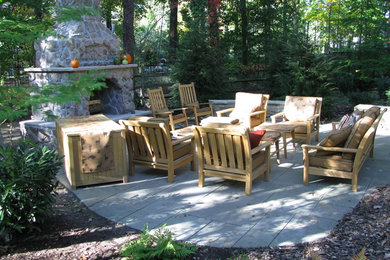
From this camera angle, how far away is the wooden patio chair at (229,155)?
→ 4.32 meters

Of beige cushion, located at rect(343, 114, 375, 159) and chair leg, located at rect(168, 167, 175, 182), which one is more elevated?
beige cushion, located at rect(343, 114, 375, 159)

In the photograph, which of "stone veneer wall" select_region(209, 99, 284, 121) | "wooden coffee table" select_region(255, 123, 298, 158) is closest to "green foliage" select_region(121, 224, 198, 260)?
"wooden coffee table" select_region(255, 123, 298, 158)

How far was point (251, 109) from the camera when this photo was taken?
7.57m

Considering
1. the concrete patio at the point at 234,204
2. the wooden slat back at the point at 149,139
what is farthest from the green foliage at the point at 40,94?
the wooden slat back at the point at 149,139

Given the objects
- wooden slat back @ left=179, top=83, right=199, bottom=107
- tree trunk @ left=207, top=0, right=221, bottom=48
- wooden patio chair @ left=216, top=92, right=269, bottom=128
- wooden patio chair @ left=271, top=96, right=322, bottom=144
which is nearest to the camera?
wooden patio chair @ left=271, top=96, right=322, bottom=144

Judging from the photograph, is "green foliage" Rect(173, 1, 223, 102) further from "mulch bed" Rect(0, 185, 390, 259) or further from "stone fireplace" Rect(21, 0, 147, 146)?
"mulch bed" Rect(0, 185, 390, 259)

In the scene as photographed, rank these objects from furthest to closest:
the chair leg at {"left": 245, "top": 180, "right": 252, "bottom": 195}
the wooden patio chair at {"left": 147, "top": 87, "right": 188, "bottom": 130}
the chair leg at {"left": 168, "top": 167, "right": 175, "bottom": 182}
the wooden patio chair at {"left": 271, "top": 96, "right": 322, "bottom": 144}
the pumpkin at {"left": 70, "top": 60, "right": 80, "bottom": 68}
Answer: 1. the wooden patio chair at {"left": 147, "top": 87, "right": 188, "bottom": 130}
2. the pumpkin at {"left": 70, "top": 60, "right": 80, "bottom": 68}
3. the wooden patio chair at {"left": 271, "top": 96, "right": 322, "bottom": 144}
4. the chair leg at {"left": 168, "top": 167, "right": 175, "bottom": 182}
5. the chair leg at {"left": 245, "top": 180, "right": 252, "bottom": 195}

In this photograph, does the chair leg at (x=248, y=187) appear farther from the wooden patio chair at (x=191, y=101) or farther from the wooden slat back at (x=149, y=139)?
the wooden patio chair at (x=191, y=101)

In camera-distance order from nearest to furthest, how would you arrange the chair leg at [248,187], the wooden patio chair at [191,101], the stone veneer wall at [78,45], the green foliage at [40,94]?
the green foliage at [40,94] → the chair leg at [248,187] → the stone veneer wall at [78,45] → the wooden patio chair at [191,101]

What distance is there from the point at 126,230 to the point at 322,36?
15.5m

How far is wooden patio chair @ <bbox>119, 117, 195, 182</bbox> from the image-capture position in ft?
16.0

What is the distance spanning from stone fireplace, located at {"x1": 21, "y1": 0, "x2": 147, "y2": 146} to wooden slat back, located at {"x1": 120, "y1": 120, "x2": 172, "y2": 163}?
1.88 meters

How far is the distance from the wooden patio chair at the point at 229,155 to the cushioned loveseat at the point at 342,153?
0.60 meters

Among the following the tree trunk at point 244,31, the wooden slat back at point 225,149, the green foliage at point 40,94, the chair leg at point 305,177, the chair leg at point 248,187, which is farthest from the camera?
the tree trunk at point 244,31
